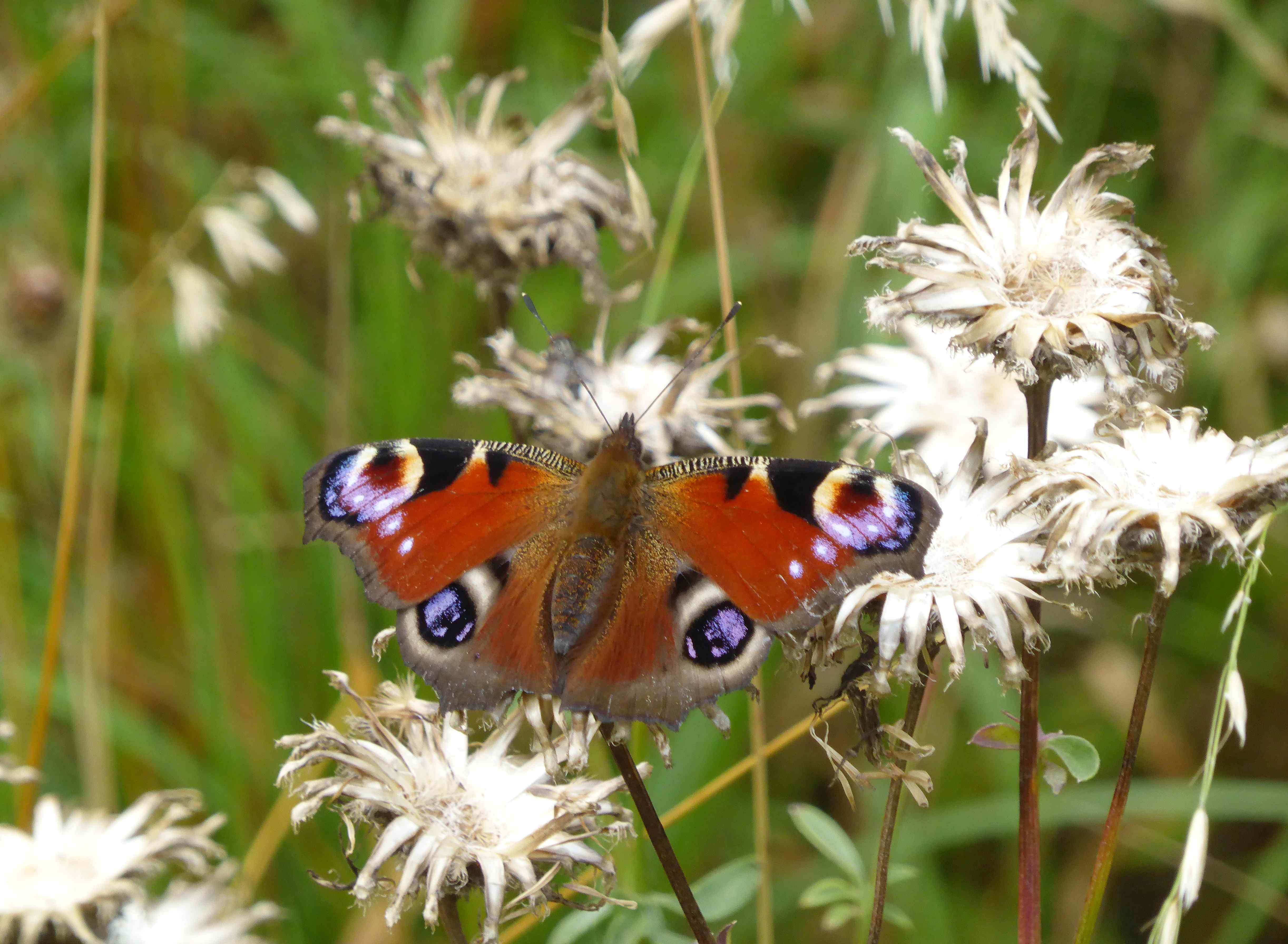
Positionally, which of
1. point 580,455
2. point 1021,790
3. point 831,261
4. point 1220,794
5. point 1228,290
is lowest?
point 1220,794

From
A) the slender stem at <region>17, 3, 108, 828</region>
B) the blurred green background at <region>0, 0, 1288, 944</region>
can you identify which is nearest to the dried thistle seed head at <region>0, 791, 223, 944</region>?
the slender stem at <region>17, 3, 108, 828</region>

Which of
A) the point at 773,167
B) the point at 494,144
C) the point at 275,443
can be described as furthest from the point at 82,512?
the point at 773,167

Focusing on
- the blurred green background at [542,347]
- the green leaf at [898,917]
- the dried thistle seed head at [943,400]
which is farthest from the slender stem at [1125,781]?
the blurred green background at [542,347]

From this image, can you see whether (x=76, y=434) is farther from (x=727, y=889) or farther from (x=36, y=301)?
(x=727, y=889)

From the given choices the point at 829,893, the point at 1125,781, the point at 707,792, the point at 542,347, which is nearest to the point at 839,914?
the point at 829,893

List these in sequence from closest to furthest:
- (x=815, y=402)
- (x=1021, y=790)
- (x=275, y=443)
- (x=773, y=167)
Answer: (x=1021, y=790) → (x=815, y=402) → (x=275, y=443) → (x=773, y=167)

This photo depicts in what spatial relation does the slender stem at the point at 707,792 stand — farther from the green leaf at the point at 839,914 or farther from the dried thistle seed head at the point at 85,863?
the dried thistle seed head at the point at 85,863

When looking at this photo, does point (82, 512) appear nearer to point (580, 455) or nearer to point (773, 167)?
point (580, 455)

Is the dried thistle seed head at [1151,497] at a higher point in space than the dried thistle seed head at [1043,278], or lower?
lower
